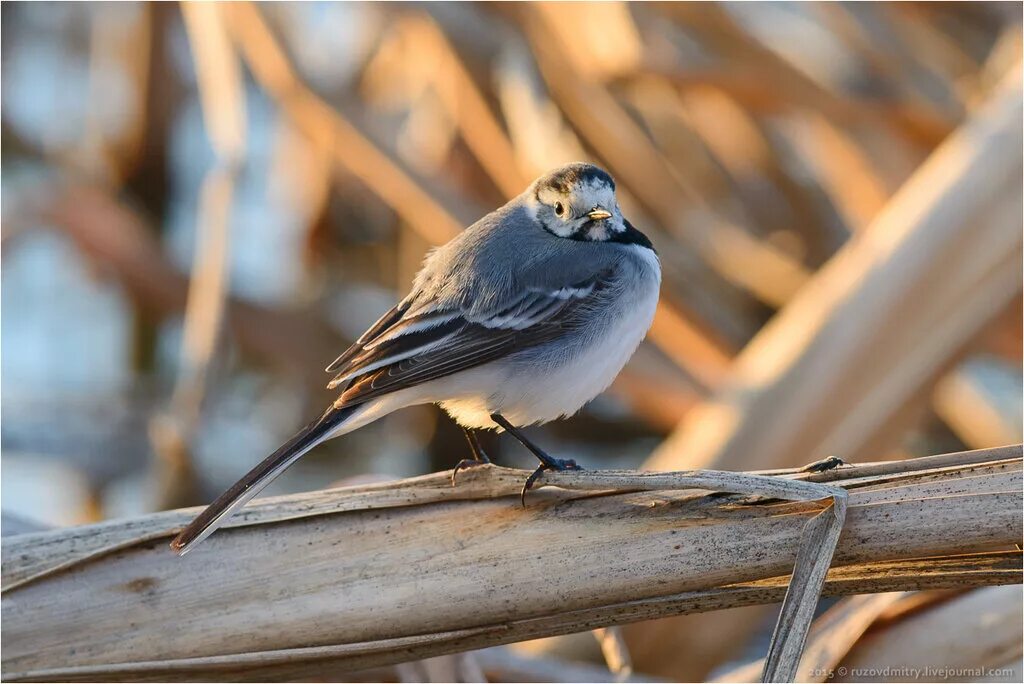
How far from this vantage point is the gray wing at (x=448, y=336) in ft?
8.18

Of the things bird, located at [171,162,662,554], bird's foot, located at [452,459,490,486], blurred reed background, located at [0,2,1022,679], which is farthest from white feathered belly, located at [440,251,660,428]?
blurred reed background, located at [0,2,1022,679]

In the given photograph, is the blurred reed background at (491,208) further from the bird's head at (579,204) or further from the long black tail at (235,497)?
the long black tail at (235,497)

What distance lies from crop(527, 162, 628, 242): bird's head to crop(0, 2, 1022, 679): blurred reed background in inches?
26.7

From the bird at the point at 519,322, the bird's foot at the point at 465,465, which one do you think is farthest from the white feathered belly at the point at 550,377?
the bird's foot at the point at 465,465

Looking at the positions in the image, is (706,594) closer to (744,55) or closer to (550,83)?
(744,55)

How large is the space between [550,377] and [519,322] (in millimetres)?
158

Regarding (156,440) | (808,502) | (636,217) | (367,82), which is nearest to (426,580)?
(808,502)

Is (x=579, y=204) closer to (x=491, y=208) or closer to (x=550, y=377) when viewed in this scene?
(x=550, y=377)

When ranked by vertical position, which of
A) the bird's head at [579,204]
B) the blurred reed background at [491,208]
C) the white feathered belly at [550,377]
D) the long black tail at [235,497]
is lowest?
the long black tail at [235,497]

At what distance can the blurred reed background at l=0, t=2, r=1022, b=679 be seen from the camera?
10.3ft

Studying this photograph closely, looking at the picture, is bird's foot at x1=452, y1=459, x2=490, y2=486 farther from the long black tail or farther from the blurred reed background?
the blurred reed background

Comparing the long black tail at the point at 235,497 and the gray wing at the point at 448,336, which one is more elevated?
the gray wing at the point at 448,336

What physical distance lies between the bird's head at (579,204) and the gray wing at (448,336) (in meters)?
→ 0.20

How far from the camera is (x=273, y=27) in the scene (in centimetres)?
483
